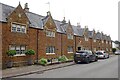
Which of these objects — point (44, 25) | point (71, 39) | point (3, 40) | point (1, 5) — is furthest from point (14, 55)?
point (71, 39)

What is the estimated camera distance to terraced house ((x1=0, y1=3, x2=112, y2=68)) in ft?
81.6

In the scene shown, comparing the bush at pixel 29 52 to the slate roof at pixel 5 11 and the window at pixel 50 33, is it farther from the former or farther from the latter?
the window at pixel 50 33

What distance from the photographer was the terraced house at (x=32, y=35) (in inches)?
979

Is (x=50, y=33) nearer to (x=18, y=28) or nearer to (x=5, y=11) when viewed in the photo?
(x=18, y=28)

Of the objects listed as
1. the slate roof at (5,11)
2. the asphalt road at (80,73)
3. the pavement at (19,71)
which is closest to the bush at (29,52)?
the pavement at (19,71)

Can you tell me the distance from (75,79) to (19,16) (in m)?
15.1

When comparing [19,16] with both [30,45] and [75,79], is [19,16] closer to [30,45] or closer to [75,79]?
[30,45]

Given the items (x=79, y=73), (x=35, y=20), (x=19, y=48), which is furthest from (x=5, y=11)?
(x=79, y=73)

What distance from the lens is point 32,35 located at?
29.1 m

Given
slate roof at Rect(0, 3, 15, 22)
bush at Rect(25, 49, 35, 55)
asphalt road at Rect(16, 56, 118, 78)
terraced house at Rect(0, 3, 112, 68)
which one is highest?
slate roof at Rect(0, 3, 15, 22)

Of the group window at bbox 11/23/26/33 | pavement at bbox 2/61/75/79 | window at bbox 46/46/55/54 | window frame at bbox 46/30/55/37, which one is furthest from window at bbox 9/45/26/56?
window frame at bbox 46/30/55/37

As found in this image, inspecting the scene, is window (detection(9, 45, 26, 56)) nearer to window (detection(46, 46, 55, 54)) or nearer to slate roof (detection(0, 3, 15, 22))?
slate roof (detection(0, 3, 15, 22))

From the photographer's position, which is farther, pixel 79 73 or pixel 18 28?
pixel 18 28

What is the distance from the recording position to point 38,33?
30.8 meters
